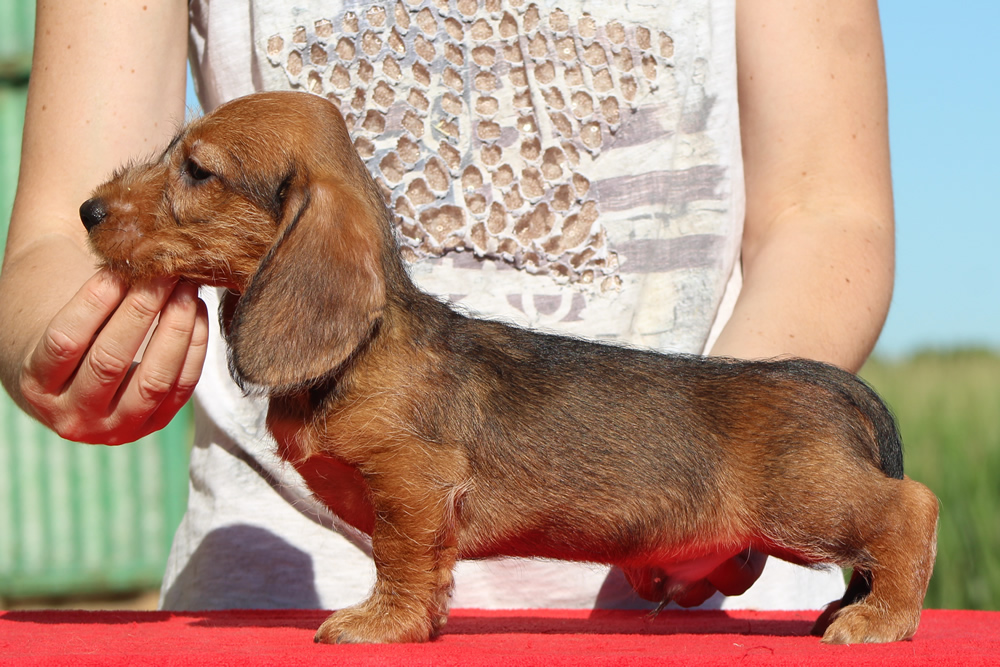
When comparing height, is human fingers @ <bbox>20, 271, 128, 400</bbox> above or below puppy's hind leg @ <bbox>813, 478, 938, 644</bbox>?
above

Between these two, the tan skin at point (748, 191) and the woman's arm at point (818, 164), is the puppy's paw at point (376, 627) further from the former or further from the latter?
the woman's arm at point (818, 164)

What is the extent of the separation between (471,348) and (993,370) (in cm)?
1066

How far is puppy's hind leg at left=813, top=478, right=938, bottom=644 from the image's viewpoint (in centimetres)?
216

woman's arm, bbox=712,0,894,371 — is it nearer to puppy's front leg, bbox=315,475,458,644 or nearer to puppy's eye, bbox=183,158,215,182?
puppy's front leg, bbox=315,475,458,644

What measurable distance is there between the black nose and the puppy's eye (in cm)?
19

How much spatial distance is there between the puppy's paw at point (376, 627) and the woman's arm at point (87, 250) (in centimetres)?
66

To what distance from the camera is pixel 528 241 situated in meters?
3.45

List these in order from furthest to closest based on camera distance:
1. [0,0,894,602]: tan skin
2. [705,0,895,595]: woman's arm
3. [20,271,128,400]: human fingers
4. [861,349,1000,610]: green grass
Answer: [861,349,1000,610]: green grass, [705,0,895,595]: woman's arm, [0,0,894,602]: tan skin, [20,271,128,400]: human fingers

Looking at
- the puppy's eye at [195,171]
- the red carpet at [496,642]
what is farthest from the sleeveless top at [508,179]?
the puppy's eye at [195,171]

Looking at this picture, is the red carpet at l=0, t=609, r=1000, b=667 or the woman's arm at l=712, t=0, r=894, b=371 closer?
the red carpet at l=0, t=609, r=1000, b=667

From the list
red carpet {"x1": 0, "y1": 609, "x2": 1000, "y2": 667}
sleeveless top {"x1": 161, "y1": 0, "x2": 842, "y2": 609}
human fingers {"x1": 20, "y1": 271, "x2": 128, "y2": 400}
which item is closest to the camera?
red carpet {"x1": 0, "y1": 609, "x2": 1000, "y2": 667}

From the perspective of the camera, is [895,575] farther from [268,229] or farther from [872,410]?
[268,229]

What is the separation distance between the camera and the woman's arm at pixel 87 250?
229 centimetres

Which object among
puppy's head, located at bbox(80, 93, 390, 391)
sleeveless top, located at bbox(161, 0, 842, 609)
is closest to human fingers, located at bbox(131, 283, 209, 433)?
puppy's head, located at bbox(80, 93, 390, 391)
